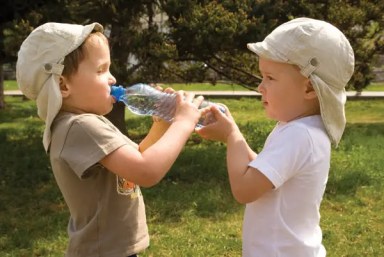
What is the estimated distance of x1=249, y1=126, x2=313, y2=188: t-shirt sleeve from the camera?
1.98m

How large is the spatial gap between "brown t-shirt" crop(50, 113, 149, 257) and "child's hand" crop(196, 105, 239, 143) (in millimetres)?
294

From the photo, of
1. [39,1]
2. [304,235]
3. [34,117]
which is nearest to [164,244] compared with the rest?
[304,235]

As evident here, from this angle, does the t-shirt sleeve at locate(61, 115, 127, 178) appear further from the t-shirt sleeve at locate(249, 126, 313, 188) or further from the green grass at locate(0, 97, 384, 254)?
the green grass at locate(0, 97, 384, 254)

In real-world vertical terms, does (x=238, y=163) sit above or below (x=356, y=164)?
above

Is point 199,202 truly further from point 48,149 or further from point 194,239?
point 48,149

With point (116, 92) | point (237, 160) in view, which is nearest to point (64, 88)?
point (116, 92)

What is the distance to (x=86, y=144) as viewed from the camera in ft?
6.68

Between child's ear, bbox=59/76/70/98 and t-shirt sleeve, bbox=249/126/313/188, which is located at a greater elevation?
child's ear, bbox=59/76/70/98

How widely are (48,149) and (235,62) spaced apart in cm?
648

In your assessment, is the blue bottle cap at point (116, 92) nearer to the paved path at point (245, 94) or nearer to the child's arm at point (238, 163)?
the child's arm at point (238, 163)

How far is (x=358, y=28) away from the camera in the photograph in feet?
26.7

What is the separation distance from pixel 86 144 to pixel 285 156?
0.64 m

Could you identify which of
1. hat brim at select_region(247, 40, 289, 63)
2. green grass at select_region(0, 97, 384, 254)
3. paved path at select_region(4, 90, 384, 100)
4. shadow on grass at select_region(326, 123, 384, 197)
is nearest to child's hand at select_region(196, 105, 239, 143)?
hat brim at select_region(247, 40, 289, 63)

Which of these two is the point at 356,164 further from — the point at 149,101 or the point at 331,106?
the point at 331,106
